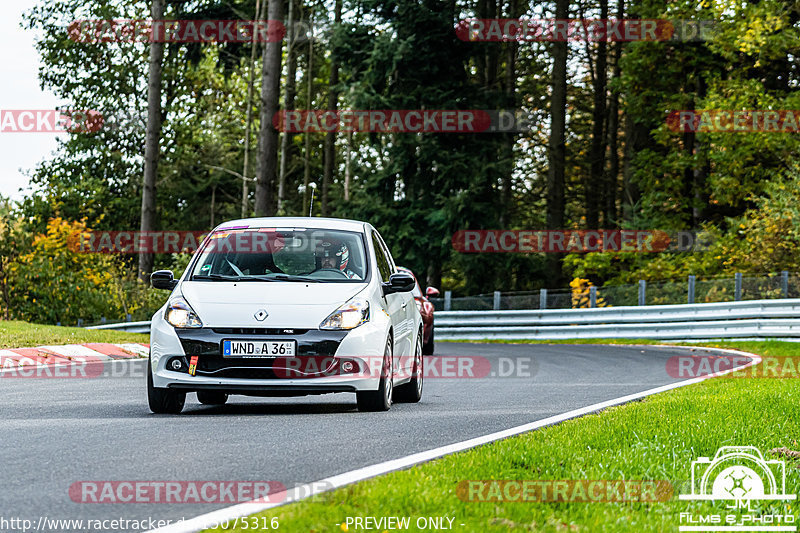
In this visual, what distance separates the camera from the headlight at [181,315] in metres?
9.70

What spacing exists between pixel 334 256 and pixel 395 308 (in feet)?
2.56

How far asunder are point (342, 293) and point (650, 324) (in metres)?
19.9

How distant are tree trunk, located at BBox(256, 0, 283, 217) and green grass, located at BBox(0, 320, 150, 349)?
20.0 feet

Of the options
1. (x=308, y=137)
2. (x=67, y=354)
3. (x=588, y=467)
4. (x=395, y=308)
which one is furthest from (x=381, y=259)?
(x=308, y=137)

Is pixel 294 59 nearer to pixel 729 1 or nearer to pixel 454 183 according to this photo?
pixel 454 183

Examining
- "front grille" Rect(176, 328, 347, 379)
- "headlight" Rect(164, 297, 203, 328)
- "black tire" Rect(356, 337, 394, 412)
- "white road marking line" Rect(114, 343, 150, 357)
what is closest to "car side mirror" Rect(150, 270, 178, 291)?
"headlight" Rect(164, 297, 203, 328)

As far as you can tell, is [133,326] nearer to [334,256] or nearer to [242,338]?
[334,256]

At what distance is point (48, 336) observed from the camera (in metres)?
18.5

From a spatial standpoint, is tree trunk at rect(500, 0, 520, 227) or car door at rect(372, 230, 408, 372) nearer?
car door at rect(372, 230, 408, 372)

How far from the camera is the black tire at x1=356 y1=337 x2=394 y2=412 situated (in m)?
10.1

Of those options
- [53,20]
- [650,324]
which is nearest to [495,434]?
[650,324]

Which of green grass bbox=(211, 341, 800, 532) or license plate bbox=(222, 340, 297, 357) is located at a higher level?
license plate bbox=(222, 340, 297, 357)

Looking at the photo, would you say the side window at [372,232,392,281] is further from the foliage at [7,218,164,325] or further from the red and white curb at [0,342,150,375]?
the foliage at [7,218,164,325]

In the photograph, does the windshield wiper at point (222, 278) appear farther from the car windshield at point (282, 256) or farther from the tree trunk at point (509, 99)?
the tree trunk at point (509, 99)
